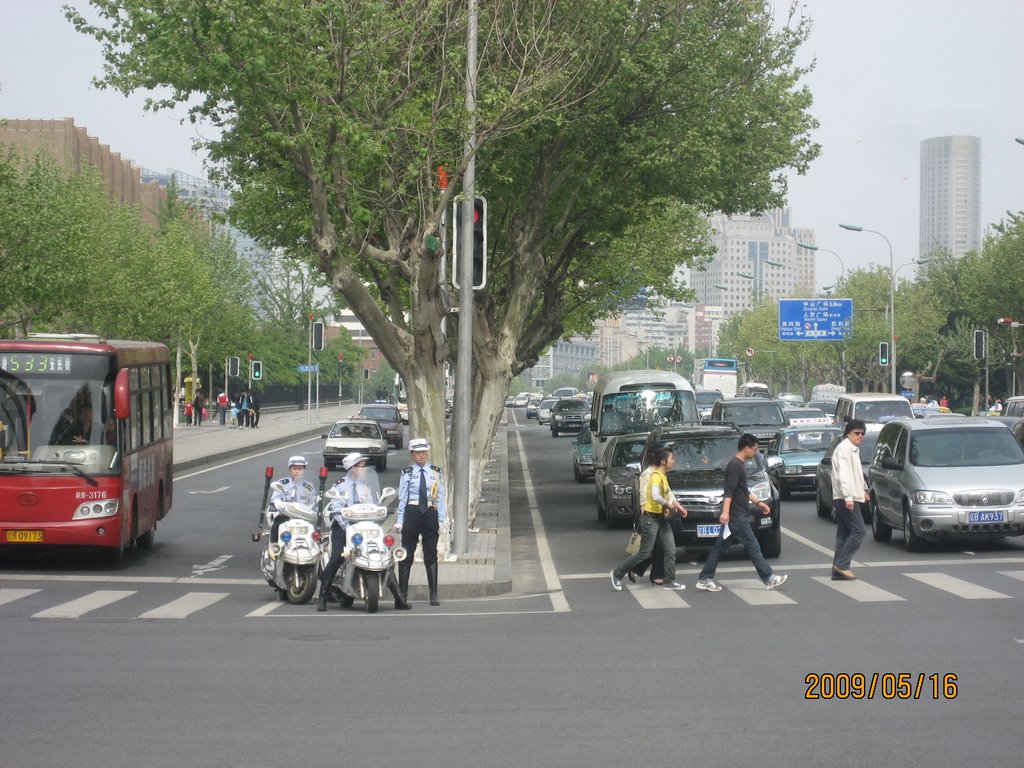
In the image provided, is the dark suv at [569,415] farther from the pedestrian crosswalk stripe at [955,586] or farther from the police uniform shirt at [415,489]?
the police uniform shirt at [415,489]

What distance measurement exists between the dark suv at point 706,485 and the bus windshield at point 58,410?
698cm

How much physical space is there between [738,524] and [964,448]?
19.5 ft

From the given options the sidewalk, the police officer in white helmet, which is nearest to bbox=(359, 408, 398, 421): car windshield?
the sidewalk

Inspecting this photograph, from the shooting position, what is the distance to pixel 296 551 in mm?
15391

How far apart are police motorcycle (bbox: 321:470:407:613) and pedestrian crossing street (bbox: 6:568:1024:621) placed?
0.42 metres

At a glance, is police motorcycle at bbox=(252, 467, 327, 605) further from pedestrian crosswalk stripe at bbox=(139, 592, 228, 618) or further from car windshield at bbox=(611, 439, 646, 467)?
car windshield at bbox=(611, 439, 646, 467)

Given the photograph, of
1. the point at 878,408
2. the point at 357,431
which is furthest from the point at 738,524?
the point at 357,431

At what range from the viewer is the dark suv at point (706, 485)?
19016mm

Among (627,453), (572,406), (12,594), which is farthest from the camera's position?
(572,406)

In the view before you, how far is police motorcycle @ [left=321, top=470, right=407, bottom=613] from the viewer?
14625 mm

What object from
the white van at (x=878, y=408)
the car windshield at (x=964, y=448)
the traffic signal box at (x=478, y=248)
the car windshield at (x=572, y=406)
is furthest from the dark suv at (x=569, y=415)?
the traffic signal box at (x=478, y=248)

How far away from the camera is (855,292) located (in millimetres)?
A: 97750

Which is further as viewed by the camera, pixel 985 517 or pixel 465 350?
pixel 465 350
